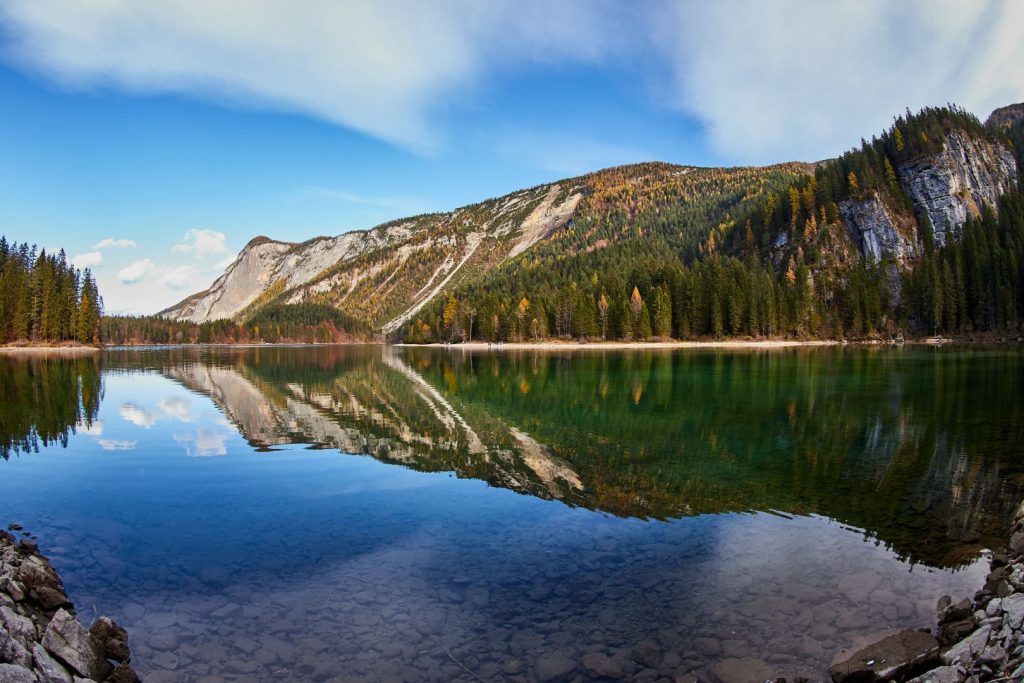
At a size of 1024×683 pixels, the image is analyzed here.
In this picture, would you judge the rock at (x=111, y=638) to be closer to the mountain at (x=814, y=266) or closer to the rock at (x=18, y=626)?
the rock at (x=18, y=626)

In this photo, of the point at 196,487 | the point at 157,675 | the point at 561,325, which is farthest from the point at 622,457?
the point at 561,325

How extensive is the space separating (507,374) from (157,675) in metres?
51.7

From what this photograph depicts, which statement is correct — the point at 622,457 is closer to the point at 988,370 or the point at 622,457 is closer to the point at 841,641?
the point at 841,641

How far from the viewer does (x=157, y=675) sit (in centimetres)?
818

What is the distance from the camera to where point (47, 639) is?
784 cm

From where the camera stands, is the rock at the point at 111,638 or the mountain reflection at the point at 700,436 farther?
the mountain reflection at the point at 700,436

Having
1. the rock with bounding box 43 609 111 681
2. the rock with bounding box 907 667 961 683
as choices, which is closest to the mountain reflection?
the rock with bounding box 907 667 961 683

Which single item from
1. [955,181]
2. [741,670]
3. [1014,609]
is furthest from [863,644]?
[955,181]

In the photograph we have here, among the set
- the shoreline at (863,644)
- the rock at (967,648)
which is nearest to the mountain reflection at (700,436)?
the shoreline at (863,644)

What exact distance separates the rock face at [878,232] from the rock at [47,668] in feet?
520

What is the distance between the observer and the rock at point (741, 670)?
26.0 ft

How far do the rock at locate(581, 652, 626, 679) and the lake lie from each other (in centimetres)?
4

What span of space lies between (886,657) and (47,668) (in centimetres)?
1075

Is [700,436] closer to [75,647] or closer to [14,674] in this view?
[75,647]
